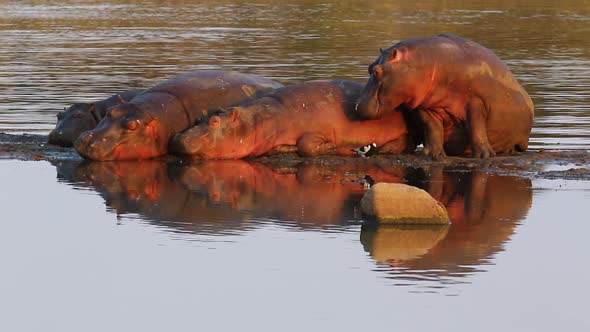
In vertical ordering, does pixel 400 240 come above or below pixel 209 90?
below

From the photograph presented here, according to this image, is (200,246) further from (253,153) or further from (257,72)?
(257,72)

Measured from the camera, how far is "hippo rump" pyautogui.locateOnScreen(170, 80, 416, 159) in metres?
14.0

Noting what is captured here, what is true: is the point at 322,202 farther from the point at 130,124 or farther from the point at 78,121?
the point at 78,121

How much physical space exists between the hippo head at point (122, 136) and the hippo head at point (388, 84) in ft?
6.95

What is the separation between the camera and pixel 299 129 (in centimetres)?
1412

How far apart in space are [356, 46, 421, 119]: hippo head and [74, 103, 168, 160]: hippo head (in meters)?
2.12

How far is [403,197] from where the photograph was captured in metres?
10.5

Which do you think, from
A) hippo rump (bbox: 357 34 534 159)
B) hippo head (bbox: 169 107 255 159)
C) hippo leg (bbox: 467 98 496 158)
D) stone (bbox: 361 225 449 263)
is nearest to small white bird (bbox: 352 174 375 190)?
hippo rump (bbox: 357 34 534 159)

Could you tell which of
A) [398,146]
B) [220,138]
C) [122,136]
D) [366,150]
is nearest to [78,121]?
[122,136]

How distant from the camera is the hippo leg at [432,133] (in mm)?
13859

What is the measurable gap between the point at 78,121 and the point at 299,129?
8.02 ft

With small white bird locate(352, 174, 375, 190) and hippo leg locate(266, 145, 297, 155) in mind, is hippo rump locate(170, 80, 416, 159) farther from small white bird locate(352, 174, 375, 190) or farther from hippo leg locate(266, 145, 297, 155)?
small white bird locate(352, 174, 375, 190)

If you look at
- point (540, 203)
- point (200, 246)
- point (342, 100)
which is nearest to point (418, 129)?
point (342, 100)

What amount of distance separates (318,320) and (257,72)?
53.8ft
